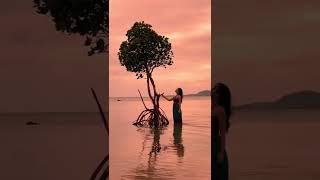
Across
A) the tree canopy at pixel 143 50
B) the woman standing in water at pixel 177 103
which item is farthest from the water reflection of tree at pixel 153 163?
the tree canopy at pixel 143 50

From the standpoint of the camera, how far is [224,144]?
4.54 meters

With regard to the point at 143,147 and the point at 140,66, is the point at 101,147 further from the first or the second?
the point at 140,66

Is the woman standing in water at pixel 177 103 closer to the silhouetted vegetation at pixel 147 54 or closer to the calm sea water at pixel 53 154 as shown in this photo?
the silhouetted vegetation at pixel 147 54

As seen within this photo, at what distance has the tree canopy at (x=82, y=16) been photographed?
4152 mm

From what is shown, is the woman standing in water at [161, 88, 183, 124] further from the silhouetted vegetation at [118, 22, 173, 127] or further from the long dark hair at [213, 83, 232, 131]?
the long dark hair at [213, 83, 232, 131]

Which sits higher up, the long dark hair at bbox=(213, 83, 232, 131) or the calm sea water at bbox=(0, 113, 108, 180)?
the long dark hair at bbox=(213, 83, 232, 131)

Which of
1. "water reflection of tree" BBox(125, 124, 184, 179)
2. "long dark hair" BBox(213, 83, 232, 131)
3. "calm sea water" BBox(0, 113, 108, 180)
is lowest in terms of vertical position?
"water reflection of tree" BBox(125, 124, 184, 179)

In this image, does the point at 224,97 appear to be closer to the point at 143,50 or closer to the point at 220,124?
the point at 220,124

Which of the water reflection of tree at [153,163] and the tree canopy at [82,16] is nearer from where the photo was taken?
the tree canopy at [82,16]

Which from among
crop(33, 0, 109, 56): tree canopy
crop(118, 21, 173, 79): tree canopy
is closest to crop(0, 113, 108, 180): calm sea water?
crop(33, 0, 109, 56): tree canopy

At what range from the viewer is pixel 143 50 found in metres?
18.0

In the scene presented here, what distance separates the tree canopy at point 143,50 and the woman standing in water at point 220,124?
42.1 feet

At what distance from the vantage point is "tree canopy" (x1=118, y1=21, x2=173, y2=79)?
57.3 ft

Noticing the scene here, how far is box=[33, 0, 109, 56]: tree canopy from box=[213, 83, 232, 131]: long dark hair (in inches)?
41.7
